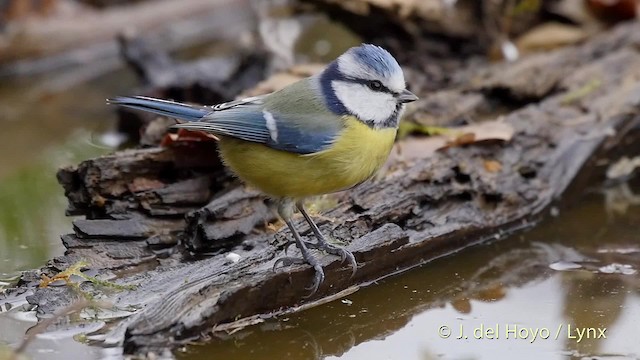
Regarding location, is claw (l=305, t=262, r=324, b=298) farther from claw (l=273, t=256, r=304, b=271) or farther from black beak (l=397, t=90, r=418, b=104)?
black beak (l=397, t=90, r=418, b=104)

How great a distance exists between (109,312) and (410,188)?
4.95 ft

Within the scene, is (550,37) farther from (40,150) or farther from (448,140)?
(40,150)

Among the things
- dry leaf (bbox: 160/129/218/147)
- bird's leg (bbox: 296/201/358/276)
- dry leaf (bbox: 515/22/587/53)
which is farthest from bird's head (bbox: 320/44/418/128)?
dry leaf (bbox: 515/22/587/53)

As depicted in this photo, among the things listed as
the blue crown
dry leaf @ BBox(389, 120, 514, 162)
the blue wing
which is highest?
the blue crown

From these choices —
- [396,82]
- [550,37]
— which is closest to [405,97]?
[396,82]

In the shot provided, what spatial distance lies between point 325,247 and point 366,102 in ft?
1.99

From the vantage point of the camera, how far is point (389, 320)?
11.5ft

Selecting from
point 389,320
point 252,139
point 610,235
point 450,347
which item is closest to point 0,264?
point 252,139

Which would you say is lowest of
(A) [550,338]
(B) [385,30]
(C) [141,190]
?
(A) [550,338]

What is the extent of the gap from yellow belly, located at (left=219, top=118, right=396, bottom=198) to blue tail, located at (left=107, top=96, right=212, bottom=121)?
18 centimetres

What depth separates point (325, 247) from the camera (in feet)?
12.0

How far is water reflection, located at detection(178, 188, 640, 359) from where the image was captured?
3.24 m

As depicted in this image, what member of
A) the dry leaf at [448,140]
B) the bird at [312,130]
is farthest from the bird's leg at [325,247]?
the dry leaf at [448,140]

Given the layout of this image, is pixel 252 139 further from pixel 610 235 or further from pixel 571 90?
pixel 571 90
